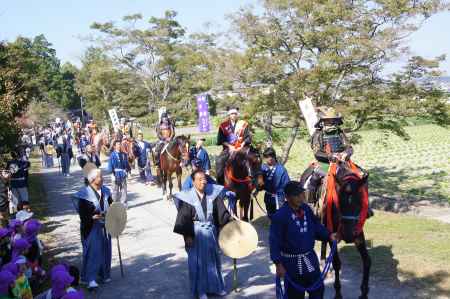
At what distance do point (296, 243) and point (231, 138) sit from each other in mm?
6568

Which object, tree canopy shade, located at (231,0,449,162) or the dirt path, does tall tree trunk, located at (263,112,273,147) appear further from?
the dirt path

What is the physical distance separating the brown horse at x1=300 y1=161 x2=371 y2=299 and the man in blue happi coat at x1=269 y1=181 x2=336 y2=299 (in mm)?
1572

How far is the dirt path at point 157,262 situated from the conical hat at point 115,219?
0.89m

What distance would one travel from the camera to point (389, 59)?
12.8 meters

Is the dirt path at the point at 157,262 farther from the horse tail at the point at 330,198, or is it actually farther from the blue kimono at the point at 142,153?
the blue kimono at the point at 142,153

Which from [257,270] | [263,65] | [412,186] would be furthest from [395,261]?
[412,186]

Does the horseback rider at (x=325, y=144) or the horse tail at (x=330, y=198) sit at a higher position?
the horseback rider at (x=325, y=144)

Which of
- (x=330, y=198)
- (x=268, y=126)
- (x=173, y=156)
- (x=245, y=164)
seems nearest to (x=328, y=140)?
(x=330, y=198)

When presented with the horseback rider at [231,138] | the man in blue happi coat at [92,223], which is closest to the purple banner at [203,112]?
the horseback rider at [231,138]

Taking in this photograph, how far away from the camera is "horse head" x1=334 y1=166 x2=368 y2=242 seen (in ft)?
22.6

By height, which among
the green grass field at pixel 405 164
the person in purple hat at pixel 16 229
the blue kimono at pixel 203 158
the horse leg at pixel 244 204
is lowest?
the green grass field at pixel 405 164

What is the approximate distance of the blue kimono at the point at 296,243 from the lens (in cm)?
530

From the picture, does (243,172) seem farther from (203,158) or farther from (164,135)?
(164,135)

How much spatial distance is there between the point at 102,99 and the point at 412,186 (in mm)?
23324
